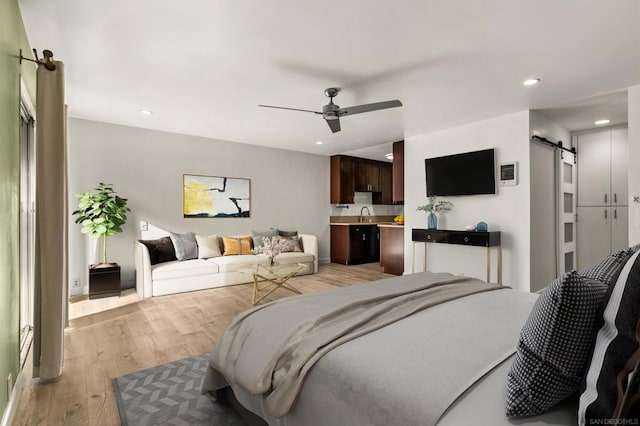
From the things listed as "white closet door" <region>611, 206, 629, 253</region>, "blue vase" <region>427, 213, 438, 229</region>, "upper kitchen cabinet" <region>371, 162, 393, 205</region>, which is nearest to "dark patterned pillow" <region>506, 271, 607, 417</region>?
"blue vase" <region>427, 213, 438, 229</region>

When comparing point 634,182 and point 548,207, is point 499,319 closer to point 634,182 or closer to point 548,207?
point 634,182

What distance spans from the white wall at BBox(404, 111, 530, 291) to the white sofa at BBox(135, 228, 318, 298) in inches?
98.8

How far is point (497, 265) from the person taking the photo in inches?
180

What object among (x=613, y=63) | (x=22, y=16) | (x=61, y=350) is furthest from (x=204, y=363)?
(x=613, y=63)

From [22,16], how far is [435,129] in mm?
4943

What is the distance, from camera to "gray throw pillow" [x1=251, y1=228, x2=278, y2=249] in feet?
19.6

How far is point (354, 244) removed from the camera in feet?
24.1

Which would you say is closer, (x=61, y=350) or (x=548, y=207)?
(x=61, y=350)

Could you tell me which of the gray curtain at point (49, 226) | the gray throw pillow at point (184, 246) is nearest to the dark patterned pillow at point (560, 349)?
the gray curtain at point (49, 226)

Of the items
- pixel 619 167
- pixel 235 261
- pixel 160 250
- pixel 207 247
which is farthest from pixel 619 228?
pixel 160 250

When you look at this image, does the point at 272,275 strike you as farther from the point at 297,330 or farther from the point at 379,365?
the point at 379,365

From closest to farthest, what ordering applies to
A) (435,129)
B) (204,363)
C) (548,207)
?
(204,363), (548,207), (435,129)

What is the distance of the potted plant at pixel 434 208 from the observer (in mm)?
5270

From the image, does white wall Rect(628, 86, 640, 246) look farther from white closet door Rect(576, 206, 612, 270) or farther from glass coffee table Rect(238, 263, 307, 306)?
glass coffee table Rect(238, 263, 307, 306)
